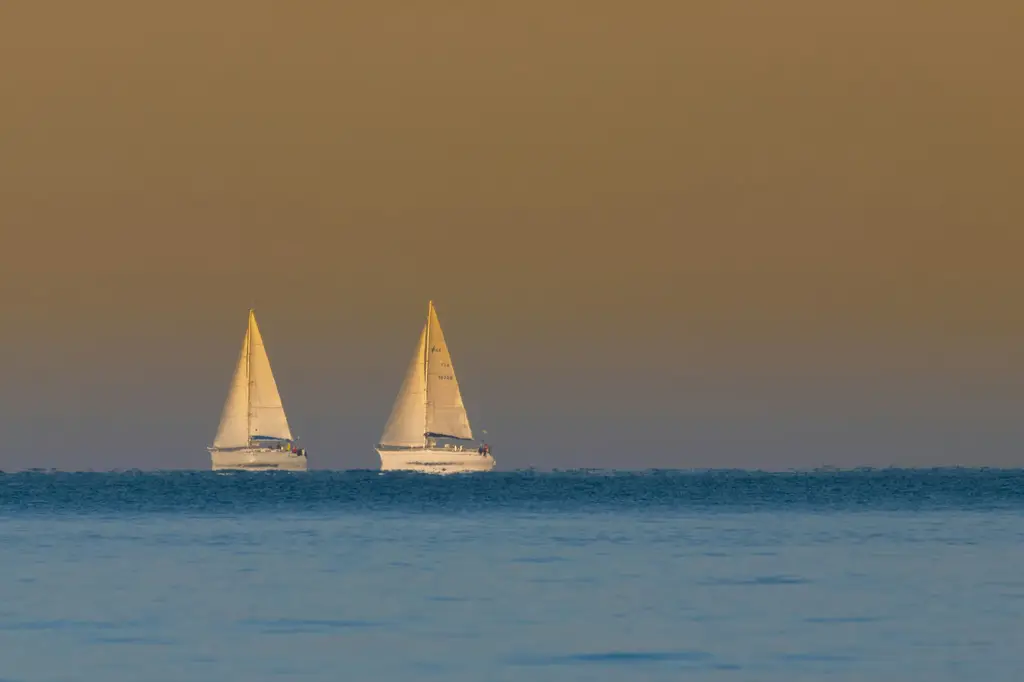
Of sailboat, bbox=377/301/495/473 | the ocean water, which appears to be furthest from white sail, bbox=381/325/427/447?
the ocean water

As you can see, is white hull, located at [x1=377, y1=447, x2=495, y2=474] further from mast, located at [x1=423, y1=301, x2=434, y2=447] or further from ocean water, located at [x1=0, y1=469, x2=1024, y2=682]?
ocean water, located at [x1=0, y1=469, x2=1024, y2=682]

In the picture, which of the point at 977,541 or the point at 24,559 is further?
the point at 977,541

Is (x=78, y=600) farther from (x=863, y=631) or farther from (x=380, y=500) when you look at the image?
(x=380, y=500)

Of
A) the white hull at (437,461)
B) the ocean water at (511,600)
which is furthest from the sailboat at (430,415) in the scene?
the ocean water at (511,600)

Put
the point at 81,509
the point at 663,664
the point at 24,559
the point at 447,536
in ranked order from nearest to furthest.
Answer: the point at 663,664
the point at 24,559
the point at 447,536
the point at 81,509

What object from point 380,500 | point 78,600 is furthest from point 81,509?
point 78,600

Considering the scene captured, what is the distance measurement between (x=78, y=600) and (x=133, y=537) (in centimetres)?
3062

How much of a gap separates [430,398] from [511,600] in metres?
140

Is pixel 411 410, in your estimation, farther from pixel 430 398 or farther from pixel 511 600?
pixel 511 600

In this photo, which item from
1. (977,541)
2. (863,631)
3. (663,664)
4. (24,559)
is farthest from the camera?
(977,541)

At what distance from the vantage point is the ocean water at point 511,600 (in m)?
38.3

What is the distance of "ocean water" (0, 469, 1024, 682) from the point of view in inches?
1507

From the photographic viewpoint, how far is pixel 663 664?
38.2m

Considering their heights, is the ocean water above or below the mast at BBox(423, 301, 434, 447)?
below
